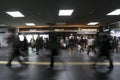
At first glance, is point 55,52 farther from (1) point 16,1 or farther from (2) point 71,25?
(2) point 71,25

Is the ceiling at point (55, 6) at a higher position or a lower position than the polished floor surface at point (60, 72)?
higher

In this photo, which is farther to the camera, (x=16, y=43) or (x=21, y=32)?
(x=21, y=32)

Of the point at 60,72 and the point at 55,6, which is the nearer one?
the point at 60,72

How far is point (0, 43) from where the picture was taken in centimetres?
2592

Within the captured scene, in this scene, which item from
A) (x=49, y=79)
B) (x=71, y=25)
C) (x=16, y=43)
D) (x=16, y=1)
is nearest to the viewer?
(x=49, y=79)

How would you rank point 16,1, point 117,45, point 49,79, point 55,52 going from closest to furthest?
point 49,79, point 55,52, point 16,1, point 117,45

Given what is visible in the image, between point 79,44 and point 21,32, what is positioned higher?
point 21,32

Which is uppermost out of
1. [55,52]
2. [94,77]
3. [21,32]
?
[21,32]

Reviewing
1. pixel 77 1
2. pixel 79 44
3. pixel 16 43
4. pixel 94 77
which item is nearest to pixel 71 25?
pixel 79 44

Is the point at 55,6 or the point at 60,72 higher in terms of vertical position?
the point at 55,6

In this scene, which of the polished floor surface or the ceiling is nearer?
the polished floor surface

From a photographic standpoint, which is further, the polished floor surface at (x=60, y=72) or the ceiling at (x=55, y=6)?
the ceiling at (x=55, y=6)

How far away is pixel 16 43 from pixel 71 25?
17.1 m

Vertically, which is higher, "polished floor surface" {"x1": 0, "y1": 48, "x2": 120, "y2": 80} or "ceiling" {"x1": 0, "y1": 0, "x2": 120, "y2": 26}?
"ceiling" {"x1": 0, "y1": 0, "x2": 120, "y2": 26}
